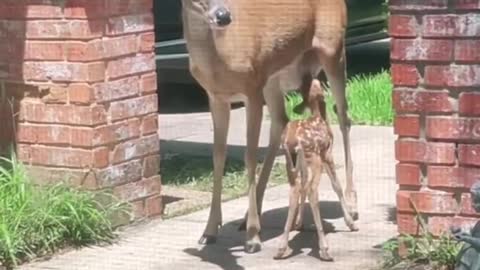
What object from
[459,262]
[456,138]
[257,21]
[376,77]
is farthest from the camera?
[376,77]

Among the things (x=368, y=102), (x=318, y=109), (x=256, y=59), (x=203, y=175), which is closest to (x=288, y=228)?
(x=318, y=109)

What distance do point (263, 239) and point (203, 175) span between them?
5.60 ft

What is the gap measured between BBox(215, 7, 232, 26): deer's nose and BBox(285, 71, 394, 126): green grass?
13.7ft

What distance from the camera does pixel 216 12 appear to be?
522cm

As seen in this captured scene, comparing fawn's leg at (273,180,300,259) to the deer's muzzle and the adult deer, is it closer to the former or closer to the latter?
the adult deer

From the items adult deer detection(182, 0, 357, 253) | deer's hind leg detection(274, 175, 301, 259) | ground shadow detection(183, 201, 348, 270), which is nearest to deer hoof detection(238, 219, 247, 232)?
ground shadow detection(183, 201, 348, 270)

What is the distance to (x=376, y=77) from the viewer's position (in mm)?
11297

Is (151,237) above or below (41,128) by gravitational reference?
below

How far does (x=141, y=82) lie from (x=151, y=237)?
86 centimetres

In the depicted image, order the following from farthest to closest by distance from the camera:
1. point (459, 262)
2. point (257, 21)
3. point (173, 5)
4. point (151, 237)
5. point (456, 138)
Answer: point (173, 5), point (151, 237), point (257, 21), point (456, 138), point (459, 262)

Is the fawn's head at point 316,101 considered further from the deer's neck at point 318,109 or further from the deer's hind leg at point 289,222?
the deer's hind leg at point 289,222

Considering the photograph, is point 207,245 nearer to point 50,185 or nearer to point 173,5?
point 50,185

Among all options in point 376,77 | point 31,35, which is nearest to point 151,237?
point 31,35

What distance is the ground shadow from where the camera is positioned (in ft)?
19.4
